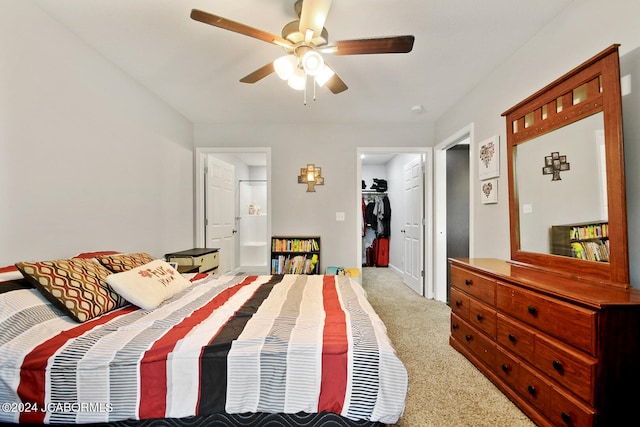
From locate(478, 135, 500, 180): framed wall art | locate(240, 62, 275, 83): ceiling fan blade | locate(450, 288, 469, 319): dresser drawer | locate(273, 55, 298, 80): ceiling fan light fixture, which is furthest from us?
locate(478, 135, 500, 180): framed wall art

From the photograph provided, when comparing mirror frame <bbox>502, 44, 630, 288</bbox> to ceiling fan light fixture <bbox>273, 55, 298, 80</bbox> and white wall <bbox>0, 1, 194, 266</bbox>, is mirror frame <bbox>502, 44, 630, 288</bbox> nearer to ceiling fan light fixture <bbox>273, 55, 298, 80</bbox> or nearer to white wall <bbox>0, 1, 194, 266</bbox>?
ceiling fan light fixture <bbox>273, 55, 298, 80</bbox>

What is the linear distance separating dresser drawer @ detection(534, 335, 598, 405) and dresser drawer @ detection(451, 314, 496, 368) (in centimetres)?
41

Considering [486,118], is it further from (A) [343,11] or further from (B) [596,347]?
(B) [596,347]

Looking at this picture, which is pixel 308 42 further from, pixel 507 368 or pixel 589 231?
pixel 507 368

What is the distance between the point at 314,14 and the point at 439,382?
2397mm

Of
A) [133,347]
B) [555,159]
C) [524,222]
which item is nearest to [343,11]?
[555,159]

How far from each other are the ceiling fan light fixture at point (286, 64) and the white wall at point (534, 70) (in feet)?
5.78

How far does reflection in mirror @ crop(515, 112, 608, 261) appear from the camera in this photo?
4.79 feet

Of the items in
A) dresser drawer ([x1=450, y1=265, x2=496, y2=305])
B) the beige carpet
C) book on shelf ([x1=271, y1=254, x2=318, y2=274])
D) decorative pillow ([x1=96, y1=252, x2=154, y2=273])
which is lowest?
the beige carpet

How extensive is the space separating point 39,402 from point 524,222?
2.86 m

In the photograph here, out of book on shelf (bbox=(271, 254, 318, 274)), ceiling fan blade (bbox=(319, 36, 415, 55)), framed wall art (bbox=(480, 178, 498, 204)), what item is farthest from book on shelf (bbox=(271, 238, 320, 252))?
ceiling fan blade (bbox=(319, 36, 415, 55))

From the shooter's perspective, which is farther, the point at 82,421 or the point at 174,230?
the point at 174,230

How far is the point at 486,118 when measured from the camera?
2572 mm

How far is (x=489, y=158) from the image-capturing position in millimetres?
2465
